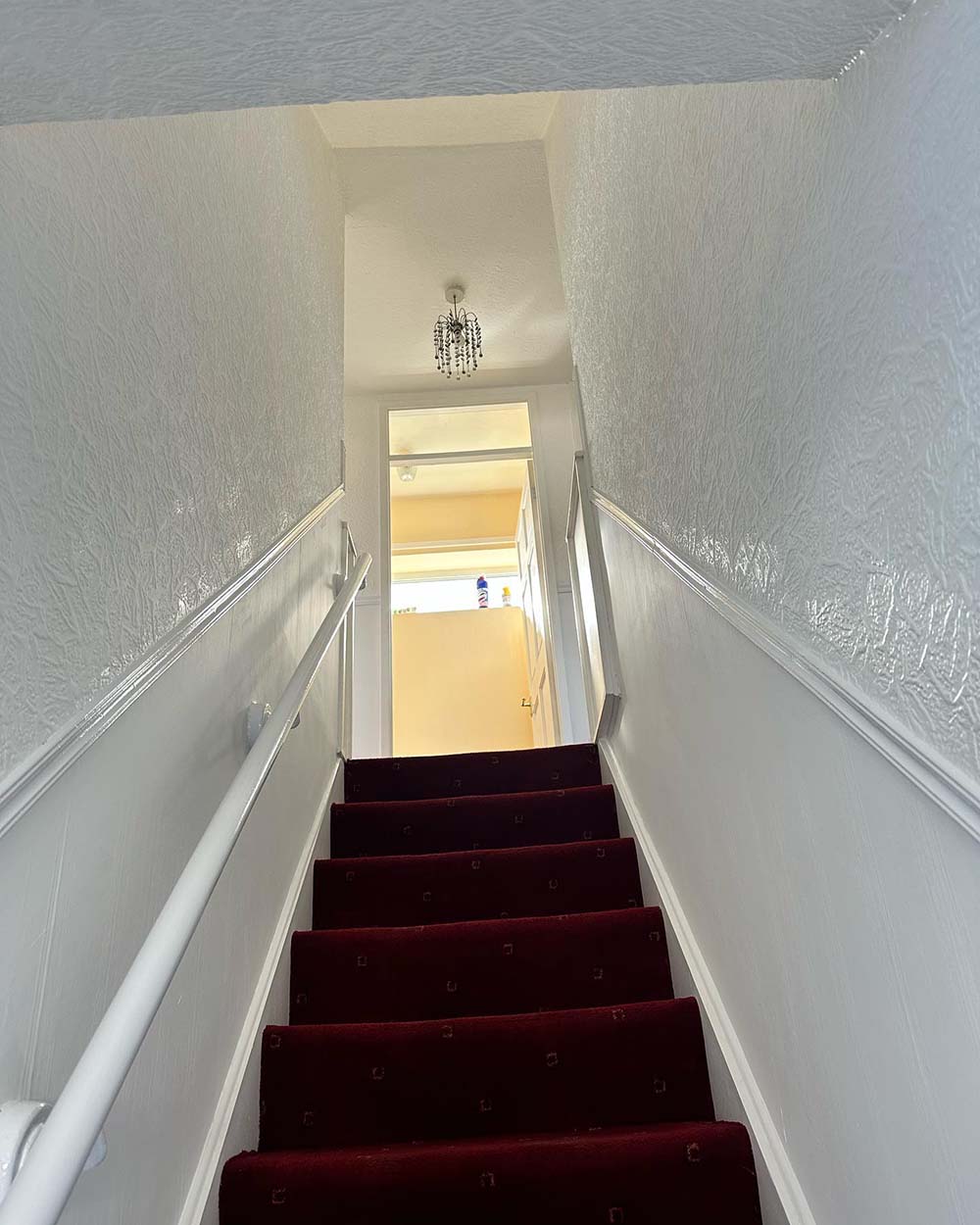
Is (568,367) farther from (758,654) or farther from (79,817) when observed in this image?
(79,817)

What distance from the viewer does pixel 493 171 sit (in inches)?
154

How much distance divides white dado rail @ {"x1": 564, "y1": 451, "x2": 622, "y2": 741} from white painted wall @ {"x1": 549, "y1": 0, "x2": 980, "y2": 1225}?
0.82 metres

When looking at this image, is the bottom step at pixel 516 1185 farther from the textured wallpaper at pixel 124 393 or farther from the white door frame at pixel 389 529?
the white door frame at pixel 389 529

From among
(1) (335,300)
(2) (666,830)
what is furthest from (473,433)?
(2) (666,830)

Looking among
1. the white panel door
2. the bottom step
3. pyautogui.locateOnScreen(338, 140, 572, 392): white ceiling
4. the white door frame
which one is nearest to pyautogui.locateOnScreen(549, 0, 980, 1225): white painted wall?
the bottom step

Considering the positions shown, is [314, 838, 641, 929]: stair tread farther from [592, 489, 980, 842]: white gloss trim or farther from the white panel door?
the white panel door

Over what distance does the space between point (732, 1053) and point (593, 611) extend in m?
1.74

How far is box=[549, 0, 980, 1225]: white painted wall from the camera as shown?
0.81 metres

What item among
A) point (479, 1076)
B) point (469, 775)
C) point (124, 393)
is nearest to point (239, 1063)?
point (479, 1076)

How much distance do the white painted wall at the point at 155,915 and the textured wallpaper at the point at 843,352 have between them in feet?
3.17

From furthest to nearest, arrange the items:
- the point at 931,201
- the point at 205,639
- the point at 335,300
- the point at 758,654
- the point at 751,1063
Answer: the point at 335,300 < the point at 205,639 < the point at 751,1063 < the point at 758,654 < the point at 931,201

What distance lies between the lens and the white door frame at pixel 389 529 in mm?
4625

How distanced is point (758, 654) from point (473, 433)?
4366 millimetres

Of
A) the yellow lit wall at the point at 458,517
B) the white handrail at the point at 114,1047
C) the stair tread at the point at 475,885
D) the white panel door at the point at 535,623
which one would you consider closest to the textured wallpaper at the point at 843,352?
the white handrail at the point at 114,1047
